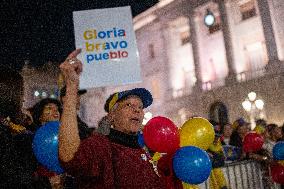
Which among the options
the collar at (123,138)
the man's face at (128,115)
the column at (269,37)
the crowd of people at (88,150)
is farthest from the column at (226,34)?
the collar at (123,138)

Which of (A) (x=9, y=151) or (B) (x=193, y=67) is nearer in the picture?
(A) (x=9, y=151)

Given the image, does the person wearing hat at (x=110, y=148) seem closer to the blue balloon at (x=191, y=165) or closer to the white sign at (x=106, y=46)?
the blue balloon at (x=191, y=165)

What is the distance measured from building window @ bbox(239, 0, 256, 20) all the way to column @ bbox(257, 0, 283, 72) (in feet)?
4.88

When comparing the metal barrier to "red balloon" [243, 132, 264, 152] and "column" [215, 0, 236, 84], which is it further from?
"column" [215, 0, 236, 84]

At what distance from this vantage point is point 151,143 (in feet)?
12.7

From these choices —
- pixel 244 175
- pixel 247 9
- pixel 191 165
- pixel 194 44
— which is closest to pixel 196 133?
pixel 191 165

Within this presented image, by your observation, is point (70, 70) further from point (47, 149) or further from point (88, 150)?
point (47, 149)

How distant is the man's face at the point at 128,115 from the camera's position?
2.94m

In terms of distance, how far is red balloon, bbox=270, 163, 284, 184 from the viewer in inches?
263

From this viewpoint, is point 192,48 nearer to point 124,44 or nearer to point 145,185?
point 124,44

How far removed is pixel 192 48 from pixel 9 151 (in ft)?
105

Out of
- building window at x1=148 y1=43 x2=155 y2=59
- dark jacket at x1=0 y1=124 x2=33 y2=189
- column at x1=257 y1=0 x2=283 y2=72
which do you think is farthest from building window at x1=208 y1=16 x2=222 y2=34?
dark jacket at x1=0 y1=124 x2=33 y2=189

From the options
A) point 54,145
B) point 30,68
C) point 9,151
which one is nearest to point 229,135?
point 54,145

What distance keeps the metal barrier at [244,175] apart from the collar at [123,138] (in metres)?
3.89
